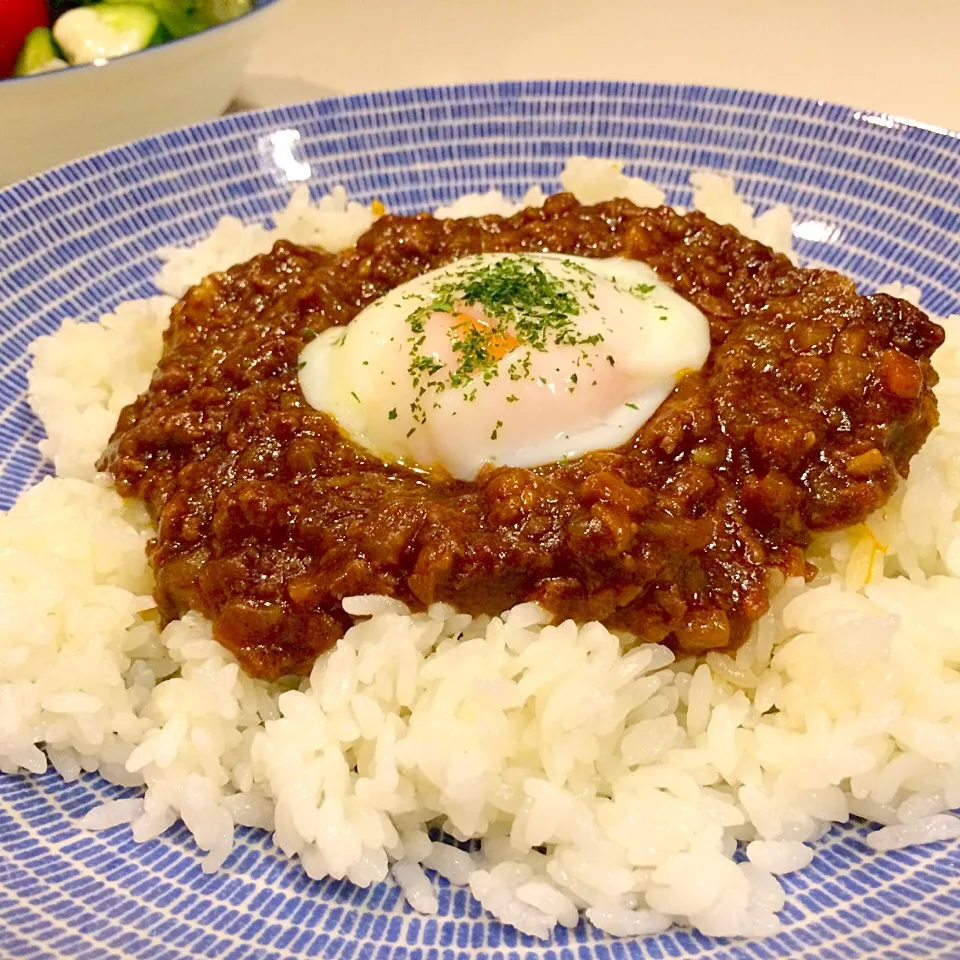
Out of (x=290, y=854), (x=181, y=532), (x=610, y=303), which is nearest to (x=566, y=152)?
(x=610, y=303)

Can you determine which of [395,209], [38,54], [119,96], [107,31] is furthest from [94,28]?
[395,209]

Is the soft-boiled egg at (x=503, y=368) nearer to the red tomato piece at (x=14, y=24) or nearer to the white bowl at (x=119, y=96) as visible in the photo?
the white bowl at (x=119, y=96)

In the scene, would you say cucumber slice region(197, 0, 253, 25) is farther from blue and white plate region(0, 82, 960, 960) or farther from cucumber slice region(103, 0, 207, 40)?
blue and white plate region(0, 82, 960, 960)

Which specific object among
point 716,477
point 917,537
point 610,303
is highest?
point 610,303

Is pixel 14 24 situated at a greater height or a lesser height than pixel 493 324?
lesser

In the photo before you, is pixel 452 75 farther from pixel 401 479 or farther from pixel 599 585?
pixel 599 585

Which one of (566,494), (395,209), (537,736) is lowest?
(537,736)

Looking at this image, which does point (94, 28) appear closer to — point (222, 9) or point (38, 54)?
point (38, 54)

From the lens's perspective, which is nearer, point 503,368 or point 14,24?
point 503,368
